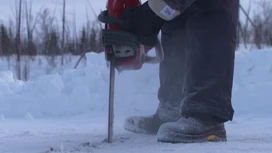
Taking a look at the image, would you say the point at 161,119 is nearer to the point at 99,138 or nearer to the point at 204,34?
the point at 99,138

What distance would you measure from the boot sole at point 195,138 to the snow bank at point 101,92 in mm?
1571

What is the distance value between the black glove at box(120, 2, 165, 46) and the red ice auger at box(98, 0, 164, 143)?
2cm

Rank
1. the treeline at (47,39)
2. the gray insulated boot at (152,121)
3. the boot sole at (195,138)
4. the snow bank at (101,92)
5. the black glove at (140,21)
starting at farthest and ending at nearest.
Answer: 1. the treeline at (47,39)
2. the snow bank at (101,92)
3. the gray insulated boot at (152,121)
4. the black glove at (140,21)
5. the boot sole at (195,138)

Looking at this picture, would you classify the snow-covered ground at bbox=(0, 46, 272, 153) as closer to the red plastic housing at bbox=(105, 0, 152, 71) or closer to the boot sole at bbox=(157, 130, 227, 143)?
the boot sole at bbox=(157, 130, 227, 143)

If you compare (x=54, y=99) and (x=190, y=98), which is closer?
(x=190, y=98)

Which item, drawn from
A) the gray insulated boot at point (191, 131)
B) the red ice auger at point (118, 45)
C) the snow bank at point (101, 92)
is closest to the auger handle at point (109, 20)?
the red ice auger at point (118, 45)

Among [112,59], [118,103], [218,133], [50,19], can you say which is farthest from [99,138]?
[50,19]

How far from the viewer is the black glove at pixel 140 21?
1.60 m

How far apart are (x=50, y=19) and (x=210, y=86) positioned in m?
10.5

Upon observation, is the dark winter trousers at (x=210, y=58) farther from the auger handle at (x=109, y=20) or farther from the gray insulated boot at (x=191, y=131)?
the auger handle at (x=109, y=20)

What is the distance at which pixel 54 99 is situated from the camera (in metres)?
3.71

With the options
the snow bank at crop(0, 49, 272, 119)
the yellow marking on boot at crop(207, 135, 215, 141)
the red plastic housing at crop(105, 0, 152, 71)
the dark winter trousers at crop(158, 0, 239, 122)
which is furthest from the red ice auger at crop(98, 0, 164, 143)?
the snow bank at crop(0, 49, 272, 119)

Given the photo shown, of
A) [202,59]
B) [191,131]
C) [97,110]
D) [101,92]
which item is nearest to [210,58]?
[202,59]

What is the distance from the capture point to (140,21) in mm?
1612
